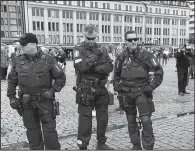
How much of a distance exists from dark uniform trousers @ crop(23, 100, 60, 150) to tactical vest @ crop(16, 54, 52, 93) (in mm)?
259

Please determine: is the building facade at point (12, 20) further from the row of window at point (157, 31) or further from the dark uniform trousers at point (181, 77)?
the dark uniform trousers at point (181, 77)

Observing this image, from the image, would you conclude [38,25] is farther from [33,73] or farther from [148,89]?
[148,89]

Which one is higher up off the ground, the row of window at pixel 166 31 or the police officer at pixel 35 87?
the row of window at pixel 166 31

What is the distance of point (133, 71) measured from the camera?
432cm

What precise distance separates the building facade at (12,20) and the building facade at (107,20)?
3.14m

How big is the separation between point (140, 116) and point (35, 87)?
5.91 ft

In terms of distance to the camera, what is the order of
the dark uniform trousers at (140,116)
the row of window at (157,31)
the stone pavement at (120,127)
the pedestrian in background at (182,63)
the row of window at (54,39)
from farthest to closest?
the row of window at (157,31)
the row of window at (54,39)
the pedestrian in background at (182,63)
the stone pavement at (120,127)
the dark uniform trousers at (140,116)

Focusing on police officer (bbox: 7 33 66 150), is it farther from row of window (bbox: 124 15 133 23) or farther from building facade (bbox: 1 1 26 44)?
row of window (bbox: 124 15 133 23)

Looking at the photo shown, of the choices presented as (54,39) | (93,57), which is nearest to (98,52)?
(93,57)

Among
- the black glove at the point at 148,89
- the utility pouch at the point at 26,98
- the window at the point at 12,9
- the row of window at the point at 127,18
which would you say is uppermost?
the window at the point at 12,9

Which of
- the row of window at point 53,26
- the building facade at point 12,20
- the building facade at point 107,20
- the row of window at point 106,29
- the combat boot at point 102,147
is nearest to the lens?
the combat boot at point 102,147

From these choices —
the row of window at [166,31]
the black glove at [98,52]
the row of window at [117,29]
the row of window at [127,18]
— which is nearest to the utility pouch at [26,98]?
the black glove at [98,52]

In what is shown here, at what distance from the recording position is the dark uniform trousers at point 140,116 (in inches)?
167

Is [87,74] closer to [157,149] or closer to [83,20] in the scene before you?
[157,149]
